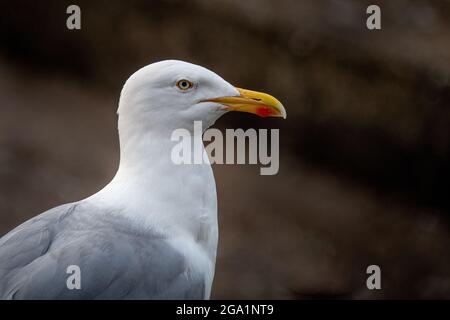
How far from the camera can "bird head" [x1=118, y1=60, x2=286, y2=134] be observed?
218 cm

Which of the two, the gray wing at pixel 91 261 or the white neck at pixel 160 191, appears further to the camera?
the white neck at pixel 160 191

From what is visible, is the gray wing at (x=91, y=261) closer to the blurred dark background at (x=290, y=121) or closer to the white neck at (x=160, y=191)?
the white neck at (x=160, y=191)

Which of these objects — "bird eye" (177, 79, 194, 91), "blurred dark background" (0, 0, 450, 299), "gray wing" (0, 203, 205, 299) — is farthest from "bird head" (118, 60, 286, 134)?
"blurred dark background" (0, 0, 450, 299)

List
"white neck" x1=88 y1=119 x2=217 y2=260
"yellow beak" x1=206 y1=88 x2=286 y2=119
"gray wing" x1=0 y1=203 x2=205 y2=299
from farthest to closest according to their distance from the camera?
"yellow beak" x1=206 y1=88 x2=286 y2=119, "white neck" x1=88 y1=119 x2=217 y2=260, "gray wing" x1=0 y1=203 x2=205 y2=299

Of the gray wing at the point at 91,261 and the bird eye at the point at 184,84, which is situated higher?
the bird eye at the point at 184,84

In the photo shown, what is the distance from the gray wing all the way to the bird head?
28 centimetres

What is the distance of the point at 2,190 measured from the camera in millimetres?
4270

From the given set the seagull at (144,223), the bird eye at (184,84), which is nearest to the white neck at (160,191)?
the seagull at (144,223)

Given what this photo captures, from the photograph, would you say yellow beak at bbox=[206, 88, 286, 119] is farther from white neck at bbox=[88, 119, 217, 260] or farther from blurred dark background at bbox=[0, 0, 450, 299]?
blurred dark background at bbox=[0, 0, 450, 299]

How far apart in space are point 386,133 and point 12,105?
1.95m

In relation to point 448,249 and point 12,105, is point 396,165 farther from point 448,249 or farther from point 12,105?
point 12,105

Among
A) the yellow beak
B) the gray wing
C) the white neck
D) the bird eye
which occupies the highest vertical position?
the bird eye

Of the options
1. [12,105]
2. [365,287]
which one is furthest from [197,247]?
[12,105]

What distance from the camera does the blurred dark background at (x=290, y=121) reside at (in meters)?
4.14
